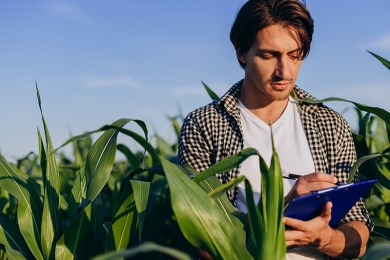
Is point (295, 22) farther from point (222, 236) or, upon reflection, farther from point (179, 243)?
point (179, 243)

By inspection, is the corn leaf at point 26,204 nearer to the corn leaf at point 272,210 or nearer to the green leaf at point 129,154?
the corn leaf at point 272,210

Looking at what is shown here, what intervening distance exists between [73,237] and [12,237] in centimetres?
26

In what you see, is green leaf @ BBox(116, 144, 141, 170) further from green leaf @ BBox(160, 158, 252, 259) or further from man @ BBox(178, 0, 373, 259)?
green leaf @ BBox(160, 158, 252, 259)

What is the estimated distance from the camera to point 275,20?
199 centimetres

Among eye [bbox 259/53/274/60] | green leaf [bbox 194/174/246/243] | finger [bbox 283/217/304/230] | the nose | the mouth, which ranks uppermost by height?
eye [bbox 259/53/274/60]

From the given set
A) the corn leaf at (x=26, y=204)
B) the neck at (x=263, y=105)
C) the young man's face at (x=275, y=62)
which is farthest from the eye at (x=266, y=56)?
the corn leaf at (x=26, y=204)

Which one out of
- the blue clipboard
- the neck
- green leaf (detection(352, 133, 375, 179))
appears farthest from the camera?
green leaf (detection(352, 133, 375, 179))

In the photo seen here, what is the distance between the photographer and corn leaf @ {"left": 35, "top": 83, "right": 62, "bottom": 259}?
1715 mm

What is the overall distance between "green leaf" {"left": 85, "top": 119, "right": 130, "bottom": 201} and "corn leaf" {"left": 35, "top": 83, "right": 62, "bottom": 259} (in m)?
0.10

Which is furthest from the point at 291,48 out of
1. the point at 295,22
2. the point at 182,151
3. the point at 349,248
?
the point at 349,248

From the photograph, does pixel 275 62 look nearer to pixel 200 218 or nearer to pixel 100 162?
pixel 100 162

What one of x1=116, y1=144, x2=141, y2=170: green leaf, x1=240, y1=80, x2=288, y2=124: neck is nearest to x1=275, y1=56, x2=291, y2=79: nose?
x1=240, y1=80, x2=288, y2=124: neck

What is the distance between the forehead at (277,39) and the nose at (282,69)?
31mm

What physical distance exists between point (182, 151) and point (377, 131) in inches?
63.6
